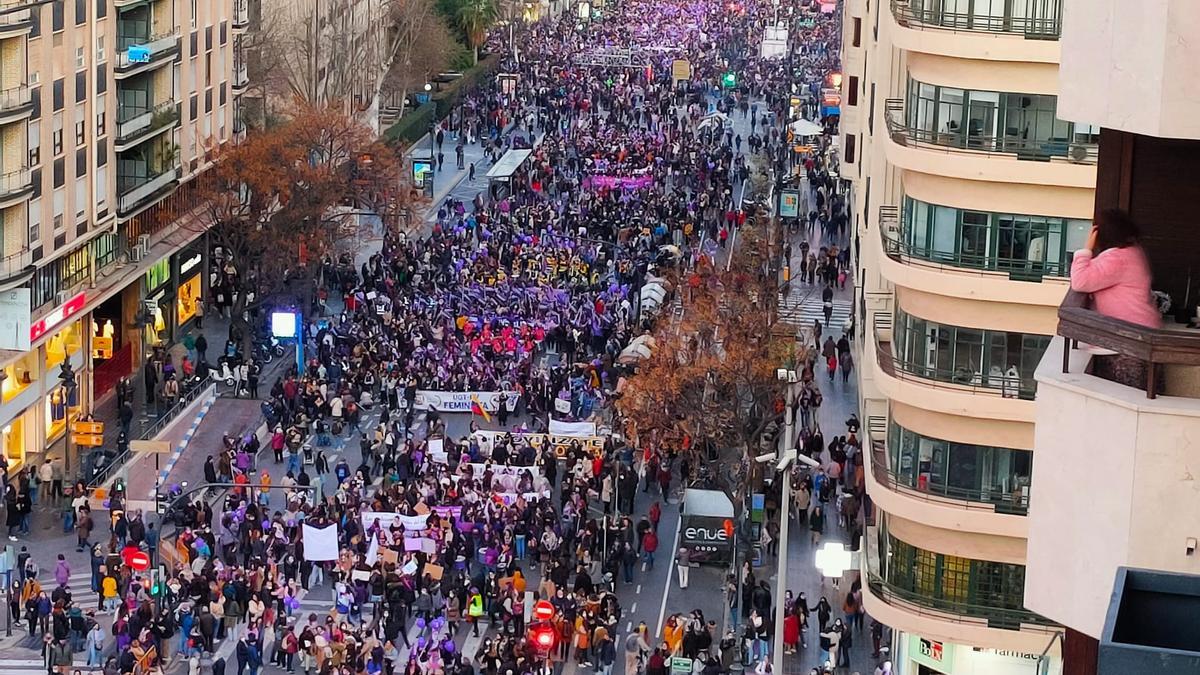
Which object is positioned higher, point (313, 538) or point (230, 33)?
point (230, 33)

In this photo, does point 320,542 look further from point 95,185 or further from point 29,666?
point 95,185

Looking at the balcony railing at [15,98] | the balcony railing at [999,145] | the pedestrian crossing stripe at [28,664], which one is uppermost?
the balcony railing at [999,145]

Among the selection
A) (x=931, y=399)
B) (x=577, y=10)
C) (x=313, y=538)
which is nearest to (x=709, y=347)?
(x=313, y=538)

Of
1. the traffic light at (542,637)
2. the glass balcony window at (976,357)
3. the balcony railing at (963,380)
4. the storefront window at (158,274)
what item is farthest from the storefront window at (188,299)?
the glass balcony window at (976,357)

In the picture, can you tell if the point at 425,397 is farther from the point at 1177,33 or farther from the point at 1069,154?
the point at 1177,33

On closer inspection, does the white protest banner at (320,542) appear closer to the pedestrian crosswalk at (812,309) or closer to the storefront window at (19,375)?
the storefront window at (19,375)

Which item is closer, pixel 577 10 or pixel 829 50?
pixel 829 50
